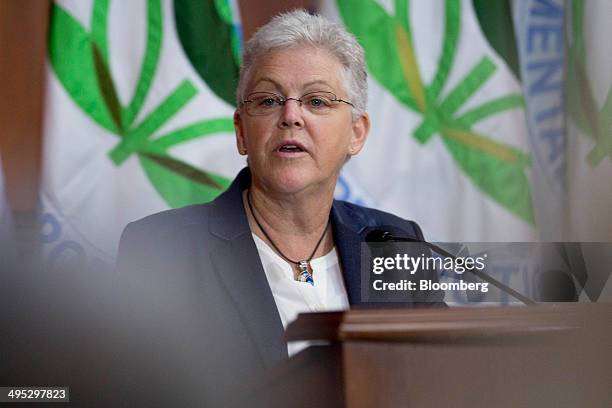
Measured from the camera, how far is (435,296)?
1.86 meters

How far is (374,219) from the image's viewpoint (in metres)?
2.01

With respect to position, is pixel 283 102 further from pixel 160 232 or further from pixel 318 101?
pixel 160 232

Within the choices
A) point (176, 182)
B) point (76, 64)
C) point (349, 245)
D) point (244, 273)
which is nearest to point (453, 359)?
point (244, 273)

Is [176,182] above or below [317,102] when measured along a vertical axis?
below

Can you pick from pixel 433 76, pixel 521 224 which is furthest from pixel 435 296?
pixel 433 76

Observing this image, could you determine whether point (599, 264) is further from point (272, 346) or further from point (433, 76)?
point (272, 346)

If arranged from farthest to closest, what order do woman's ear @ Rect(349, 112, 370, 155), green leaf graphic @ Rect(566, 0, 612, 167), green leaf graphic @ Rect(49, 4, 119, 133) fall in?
green leaf graphic @ Rect(566, 0, 612, 167), green leaf graphic @ Rect(49, 4, 119, 133), woman's ear @ Rect(349, 112, 370, 155)

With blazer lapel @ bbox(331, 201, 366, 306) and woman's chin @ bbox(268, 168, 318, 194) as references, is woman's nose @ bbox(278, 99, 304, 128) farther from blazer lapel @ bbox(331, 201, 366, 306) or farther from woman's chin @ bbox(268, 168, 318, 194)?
blazer lapel @ bbox(331, 201, 366, 306)

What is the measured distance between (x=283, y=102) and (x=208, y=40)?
0.61 metres

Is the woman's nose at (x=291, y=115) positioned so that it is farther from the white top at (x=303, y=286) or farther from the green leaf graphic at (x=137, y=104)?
the green leaf graphic at (x=137, y=104)

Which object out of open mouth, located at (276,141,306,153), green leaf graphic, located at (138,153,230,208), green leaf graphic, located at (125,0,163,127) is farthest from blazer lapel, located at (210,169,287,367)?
green leaf graphic, located at (125,0,163,127)

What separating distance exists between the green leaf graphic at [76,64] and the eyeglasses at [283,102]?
645mm

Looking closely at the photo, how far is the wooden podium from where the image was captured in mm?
745

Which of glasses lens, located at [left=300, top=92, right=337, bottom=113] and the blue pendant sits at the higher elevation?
glasses lens, located at [left=300, top=92, right=337, bottom=113]
